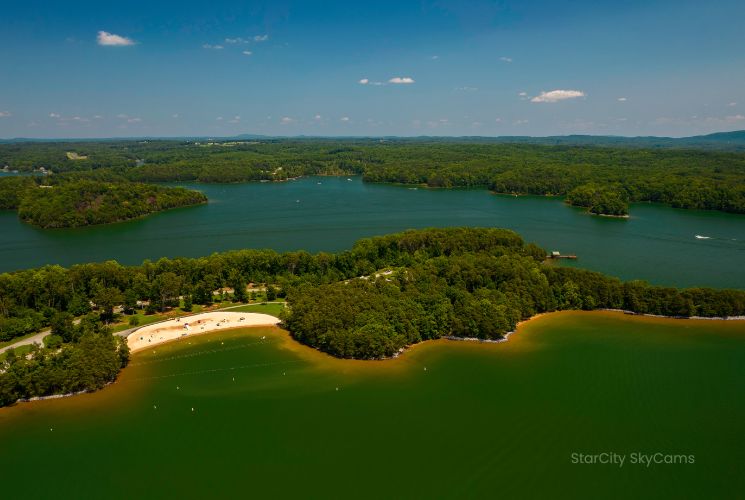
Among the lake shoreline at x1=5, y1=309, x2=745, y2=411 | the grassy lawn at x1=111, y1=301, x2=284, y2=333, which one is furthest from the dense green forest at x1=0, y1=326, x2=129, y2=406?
the grassy lawn at x1=111, y1=301, x2=284, y2=333

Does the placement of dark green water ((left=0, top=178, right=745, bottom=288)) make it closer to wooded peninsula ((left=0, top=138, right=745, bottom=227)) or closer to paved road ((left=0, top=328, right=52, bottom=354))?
wooded peninsula ((left=0, top=138, right=745, bottom=227))

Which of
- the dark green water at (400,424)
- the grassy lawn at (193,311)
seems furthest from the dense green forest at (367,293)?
the dark green water at (400,424)

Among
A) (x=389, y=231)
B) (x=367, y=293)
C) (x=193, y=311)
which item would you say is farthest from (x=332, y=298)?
(x=389, y=231)

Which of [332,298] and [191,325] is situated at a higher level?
[332,298]

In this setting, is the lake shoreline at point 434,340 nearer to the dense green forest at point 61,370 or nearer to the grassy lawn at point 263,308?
the dense green forest at point 61,370

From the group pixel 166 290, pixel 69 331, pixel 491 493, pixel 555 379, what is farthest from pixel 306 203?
pixel 491 493

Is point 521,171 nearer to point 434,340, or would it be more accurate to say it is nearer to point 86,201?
point 434,340
